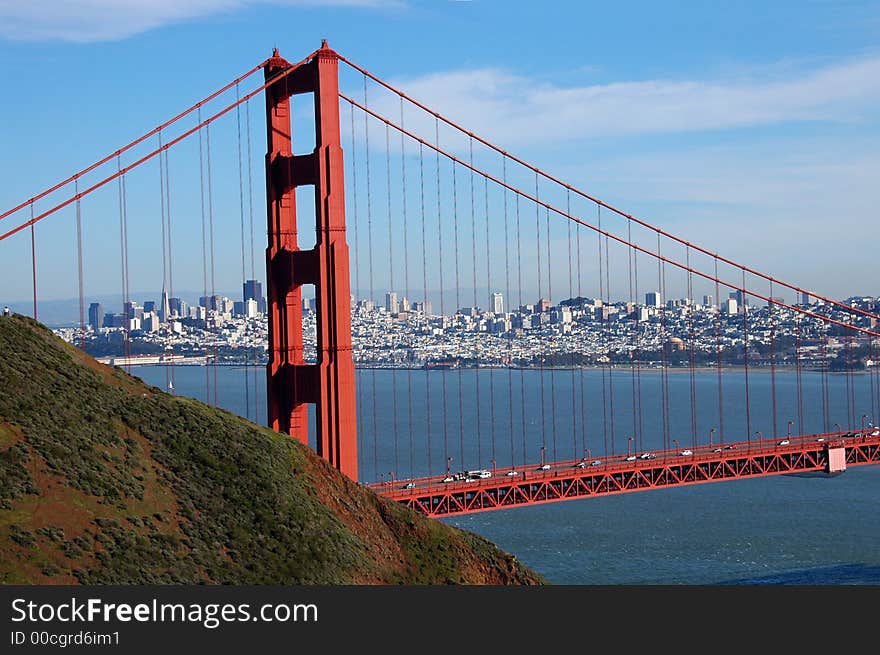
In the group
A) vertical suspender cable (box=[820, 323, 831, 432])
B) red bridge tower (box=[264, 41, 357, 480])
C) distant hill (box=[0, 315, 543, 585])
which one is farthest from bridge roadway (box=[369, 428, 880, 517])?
vertical suspender cable (box=[820, 323, 831, 432])

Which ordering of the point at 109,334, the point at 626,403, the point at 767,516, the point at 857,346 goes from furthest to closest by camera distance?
the point at 857,346 → the point at 109,334 → the point at 626,403 → the point at 767,516

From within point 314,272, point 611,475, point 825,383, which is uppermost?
point 314,272

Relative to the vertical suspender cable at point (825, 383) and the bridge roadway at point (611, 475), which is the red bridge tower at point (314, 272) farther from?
the vertical suspender cable at point (825, 383)

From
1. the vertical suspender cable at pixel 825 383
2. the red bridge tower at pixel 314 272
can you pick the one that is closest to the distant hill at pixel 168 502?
the red bridge tower at pixel 314 272

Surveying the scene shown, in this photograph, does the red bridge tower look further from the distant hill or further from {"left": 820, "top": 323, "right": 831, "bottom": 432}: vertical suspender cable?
{"left": 820, "top": 323, "right": 831, "bottom": 432}: vertical suspender cable

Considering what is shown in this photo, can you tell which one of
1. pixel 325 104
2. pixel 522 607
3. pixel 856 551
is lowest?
pixel 856 551

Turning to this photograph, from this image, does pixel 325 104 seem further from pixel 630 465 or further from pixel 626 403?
pixel 626 403

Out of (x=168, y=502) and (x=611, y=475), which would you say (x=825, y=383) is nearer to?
(x=611, y=475)

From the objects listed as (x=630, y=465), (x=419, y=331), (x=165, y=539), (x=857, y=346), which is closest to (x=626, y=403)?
(x=857, y=346)

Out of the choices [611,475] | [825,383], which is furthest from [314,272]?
[825,383]
